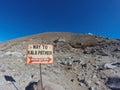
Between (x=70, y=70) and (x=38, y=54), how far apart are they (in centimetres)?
504

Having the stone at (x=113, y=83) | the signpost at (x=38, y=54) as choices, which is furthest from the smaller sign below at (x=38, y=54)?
the stone at (x=113, y=83)

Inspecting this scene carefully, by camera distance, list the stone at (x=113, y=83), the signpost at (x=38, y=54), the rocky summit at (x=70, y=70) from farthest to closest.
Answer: the rocky summit at (x=70, y=70) < the stone at (x=113, y=83) < the signpost at (x=38, y=54)

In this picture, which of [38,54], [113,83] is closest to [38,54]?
[38,54]

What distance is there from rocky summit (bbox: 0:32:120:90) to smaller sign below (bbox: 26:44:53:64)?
1.63m

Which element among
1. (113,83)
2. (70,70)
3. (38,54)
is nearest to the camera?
(38,54)

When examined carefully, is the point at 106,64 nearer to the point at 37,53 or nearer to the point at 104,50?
the point at 104,50

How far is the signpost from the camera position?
936cm

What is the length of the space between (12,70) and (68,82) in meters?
4.04

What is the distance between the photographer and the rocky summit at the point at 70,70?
11703 millimetres

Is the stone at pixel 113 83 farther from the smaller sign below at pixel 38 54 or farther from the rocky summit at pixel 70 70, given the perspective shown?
the smaller sign below at pixel 38 54

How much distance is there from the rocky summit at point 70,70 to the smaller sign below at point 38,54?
5.35 feet

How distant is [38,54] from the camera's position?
9.48m

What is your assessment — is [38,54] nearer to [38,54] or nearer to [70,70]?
[38,54]

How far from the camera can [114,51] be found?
55.0 ft
